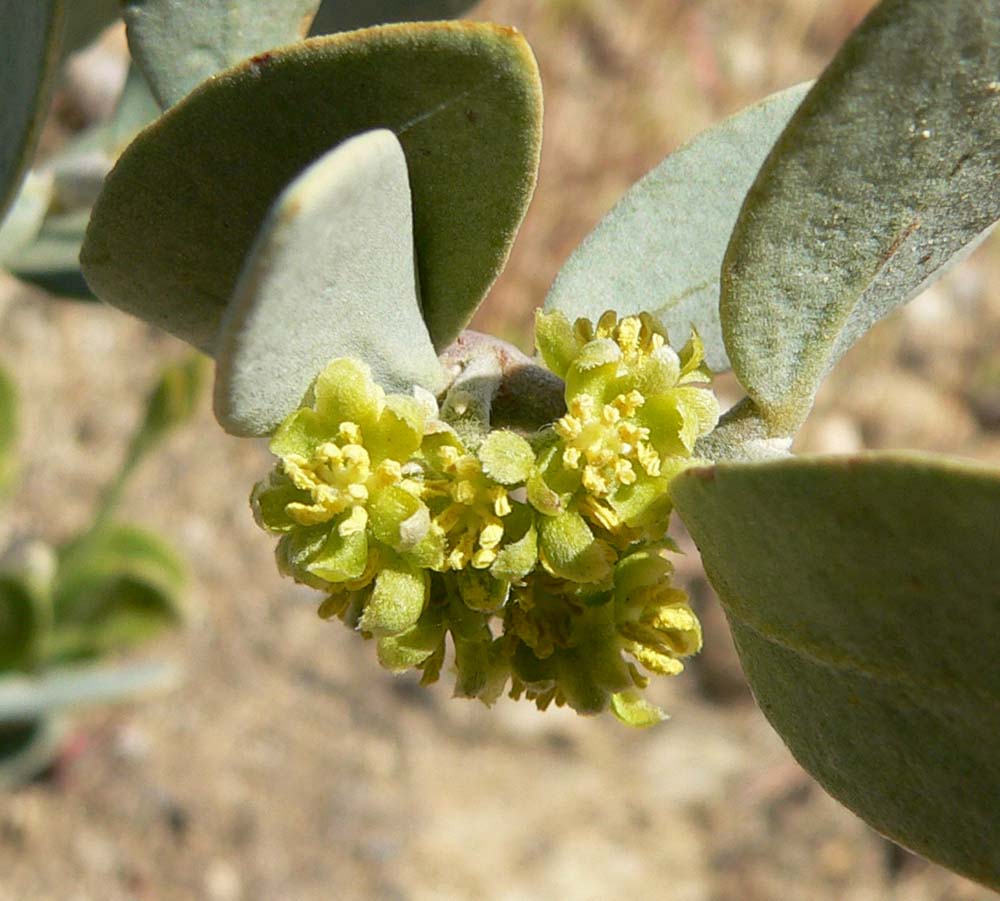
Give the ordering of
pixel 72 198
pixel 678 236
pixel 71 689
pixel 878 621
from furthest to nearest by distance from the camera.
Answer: pixel 71 689 < pixel 72 198 < pixel 678 236 < pixel 878 621

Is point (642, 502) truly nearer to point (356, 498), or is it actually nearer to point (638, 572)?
point (638, 572)

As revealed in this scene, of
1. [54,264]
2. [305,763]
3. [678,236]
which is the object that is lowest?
[305,763]

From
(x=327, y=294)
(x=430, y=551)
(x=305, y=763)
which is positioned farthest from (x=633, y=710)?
(x=305, y=763)

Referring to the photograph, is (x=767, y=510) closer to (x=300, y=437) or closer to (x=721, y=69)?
(x=300, y=437)

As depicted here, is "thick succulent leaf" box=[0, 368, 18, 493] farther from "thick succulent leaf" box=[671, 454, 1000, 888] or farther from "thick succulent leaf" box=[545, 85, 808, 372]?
"thick succulent leaf" box=[671, 454, 1000, 888]

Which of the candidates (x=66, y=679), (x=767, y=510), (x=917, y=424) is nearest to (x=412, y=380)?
(x=767, y=510)

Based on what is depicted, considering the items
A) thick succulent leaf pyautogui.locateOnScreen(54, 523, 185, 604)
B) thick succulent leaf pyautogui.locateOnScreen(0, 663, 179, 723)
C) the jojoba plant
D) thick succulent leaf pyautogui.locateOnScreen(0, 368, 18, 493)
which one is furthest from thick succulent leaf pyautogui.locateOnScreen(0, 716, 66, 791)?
thick succulent leaf pyautogui.locateOnScreen(0, 368, 18, 493)
